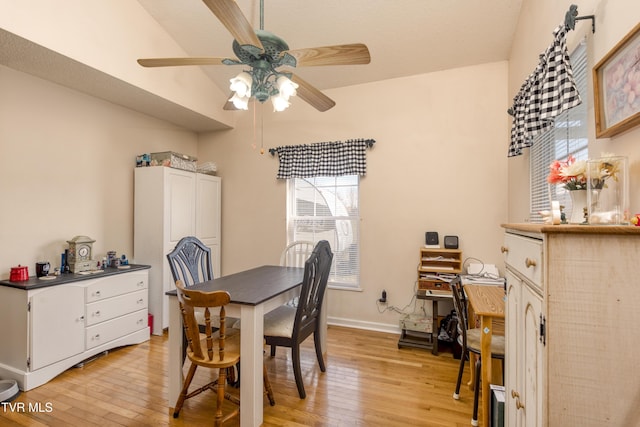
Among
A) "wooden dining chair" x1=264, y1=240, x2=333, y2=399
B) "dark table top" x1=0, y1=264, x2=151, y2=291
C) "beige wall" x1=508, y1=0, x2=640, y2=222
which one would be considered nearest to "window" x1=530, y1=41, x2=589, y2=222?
"beige wall" x1=508, y1=0, x2=640, y2=222

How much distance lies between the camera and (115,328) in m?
2.96

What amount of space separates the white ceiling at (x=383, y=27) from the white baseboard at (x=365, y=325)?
2.79 metres

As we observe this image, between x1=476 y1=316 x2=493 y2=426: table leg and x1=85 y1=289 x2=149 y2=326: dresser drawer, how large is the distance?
308 centimetres

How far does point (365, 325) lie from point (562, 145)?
A: 101 inches

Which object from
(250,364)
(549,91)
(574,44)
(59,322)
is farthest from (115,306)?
(574,44)

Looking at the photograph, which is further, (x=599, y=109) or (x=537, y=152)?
(x=537, y=152)

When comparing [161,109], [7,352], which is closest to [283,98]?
[161,109]

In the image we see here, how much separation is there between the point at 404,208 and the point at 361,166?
0.67m

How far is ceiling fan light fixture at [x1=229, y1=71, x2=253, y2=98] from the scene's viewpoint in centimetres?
186

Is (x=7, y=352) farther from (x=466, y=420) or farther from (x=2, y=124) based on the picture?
(x=466, y=420)

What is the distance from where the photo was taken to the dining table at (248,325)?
1.83 metres

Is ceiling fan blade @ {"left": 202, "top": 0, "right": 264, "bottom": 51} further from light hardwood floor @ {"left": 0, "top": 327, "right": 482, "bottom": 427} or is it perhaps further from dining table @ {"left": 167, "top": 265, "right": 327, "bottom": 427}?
light hardwood floor @ {"left": 0, "top": 327, "right": 482, "bottom": 427}

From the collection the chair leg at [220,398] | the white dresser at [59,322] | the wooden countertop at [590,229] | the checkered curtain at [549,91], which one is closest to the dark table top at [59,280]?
the white dresser at [59,322]

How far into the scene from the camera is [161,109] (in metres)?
3.55
